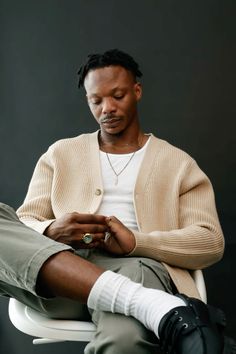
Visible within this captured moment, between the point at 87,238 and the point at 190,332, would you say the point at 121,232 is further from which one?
the point at 190,332

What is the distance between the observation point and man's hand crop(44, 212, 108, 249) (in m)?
1.40

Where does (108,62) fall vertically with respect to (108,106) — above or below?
above

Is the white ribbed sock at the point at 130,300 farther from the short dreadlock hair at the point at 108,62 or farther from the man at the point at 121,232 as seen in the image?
the short dreadlock hair at the point at 108,62

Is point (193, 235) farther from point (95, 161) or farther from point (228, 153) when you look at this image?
point (228, 153)

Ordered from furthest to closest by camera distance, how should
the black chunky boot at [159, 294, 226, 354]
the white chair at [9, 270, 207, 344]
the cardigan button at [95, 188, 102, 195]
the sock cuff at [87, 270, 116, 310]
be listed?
1. the cardigan button at [95, 188, 102, 195]
2. the white chair at [9, 270, 207, 344]
3. the sock cuff at [87, 270, 116, 310]
4. the black chunky boot at [159, 294, 226, 354]

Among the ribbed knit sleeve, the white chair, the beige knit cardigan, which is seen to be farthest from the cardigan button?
the white chair

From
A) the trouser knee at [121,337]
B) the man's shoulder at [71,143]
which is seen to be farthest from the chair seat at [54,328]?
the man's shoulder at [71,143]

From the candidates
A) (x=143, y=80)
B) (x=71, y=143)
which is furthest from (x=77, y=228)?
(x=143, y=80)

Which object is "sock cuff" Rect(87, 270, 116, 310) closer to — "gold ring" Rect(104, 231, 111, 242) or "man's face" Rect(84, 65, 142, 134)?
"gold ring" Rect(104, 231, 111, 242)

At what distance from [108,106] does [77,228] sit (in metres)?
0.55

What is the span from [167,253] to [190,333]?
0.40 meters

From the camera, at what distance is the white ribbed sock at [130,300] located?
44.0 inches

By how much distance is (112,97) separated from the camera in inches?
71.5

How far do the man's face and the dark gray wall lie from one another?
419 mm
